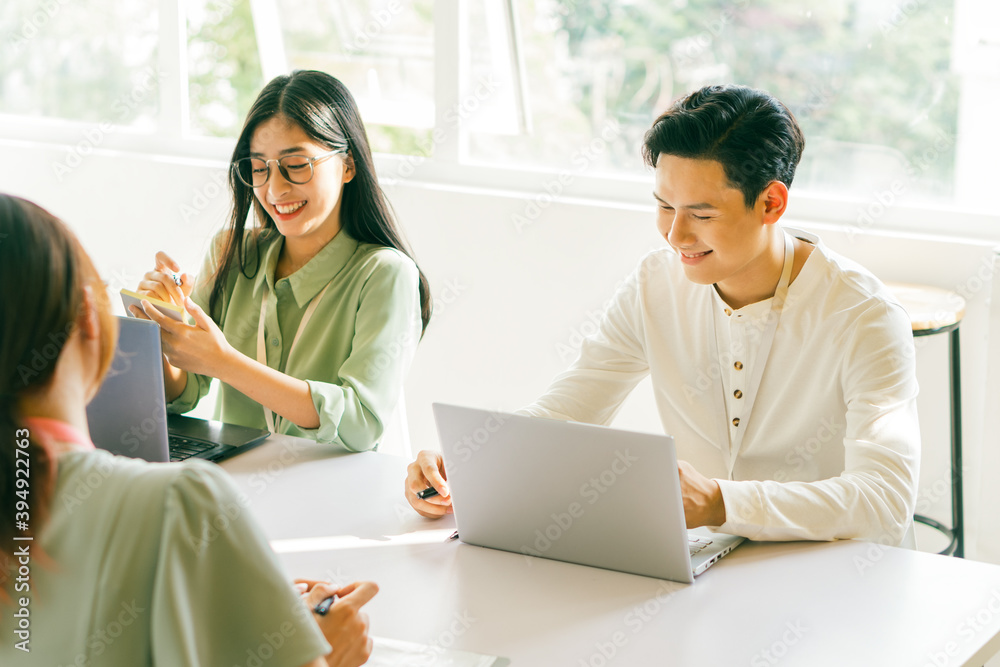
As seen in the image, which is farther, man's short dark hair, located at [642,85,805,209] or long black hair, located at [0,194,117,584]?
man's short dark hair, located at [642,85,805,209]

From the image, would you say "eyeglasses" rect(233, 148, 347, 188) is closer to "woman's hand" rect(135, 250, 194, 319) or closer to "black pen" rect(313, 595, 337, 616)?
"woman's hand" rect(135, 250, 194, 319)

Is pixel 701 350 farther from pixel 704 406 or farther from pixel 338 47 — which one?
pixel 338 47

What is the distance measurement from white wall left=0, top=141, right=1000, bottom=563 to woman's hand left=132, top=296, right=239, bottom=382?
1501 millimetres

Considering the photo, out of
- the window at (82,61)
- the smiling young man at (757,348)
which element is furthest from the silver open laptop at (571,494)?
the window at (82,61)

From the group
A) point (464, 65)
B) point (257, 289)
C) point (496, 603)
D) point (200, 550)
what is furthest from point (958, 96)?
point (200, 550)

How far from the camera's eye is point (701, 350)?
1852 mm

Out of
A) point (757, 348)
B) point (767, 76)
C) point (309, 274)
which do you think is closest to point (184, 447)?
point (309, 274)

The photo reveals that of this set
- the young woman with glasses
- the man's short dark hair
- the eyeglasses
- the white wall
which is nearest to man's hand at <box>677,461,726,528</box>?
the man's short dark hair

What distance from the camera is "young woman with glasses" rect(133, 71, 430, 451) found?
1.97 meters

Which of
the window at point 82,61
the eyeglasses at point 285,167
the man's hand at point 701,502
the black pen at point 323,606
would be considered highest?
the window at point 82,61

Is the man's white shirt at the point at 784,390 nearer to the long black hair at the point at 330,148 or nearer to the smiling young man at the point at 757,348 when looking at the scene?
the smiling young man at the point at 757,348

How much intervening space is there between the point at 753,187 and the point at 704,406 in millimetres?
420

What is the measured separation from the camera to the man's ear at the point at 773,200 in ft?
5.57

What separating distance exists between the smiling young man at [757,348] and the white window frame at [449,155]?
1141mm
